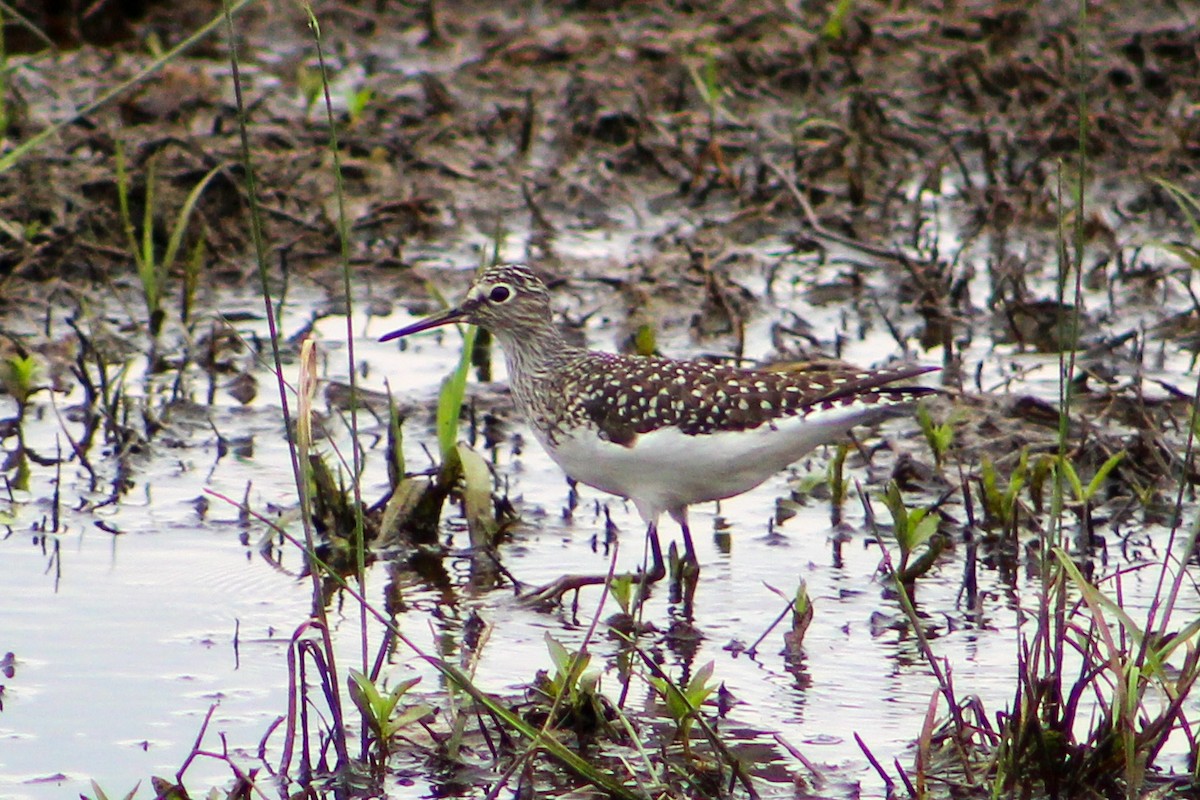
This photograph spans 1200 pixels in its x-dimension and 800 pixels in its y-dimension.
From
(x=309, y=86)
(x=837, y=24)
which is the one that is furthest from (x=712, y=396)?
(x=837, y=24)

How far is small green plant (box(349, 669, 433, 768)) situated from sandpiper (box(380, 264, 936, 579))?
6.15 ft

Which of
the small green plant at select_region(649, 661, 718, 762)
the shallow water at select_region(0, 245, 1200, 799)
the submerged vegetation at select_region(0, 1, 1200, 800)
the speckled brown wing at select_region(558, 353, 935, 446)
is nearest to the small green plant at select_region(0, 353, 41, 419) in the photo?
the submerged vegetation at select_region(0, 1, 1200, 800)

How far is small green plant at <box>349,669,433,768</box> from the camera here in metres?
4.86

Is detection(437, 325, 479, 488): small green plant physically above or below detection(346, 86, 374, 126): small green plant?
below

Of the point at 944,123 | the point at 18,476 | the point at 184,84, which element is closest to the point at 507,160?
the point at 184,84

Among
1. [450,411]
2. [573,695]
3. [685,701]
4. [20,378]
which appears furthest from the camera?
[20,378]

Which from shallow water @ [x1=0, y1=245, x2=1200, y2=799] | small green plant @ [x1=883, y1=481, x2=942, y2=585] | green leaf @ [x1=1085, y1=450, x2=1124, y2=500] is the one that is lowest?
shallow water @ [x1=0, y1=245, x2=1200, y2=799]

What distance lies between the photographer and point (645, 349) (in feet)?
26.4

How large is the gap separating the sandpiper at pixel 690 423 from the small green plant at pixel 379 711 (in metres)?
1.87

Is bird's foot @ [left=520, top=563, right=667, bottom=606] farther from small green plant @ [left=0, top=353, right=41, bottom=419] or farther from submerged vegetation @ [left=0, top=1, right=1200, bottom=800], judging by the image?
small green plant @ [left=0, top=353, right=41, bottom=419]

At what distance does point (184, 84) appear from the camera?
38.1 feet

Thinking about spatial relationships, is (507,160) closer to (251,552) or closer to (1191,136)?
(1191,136)

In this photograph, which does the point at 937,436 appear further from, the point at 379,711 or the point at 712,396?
the point at 379,711

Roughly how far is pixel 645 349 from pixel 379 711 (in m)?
3.42
